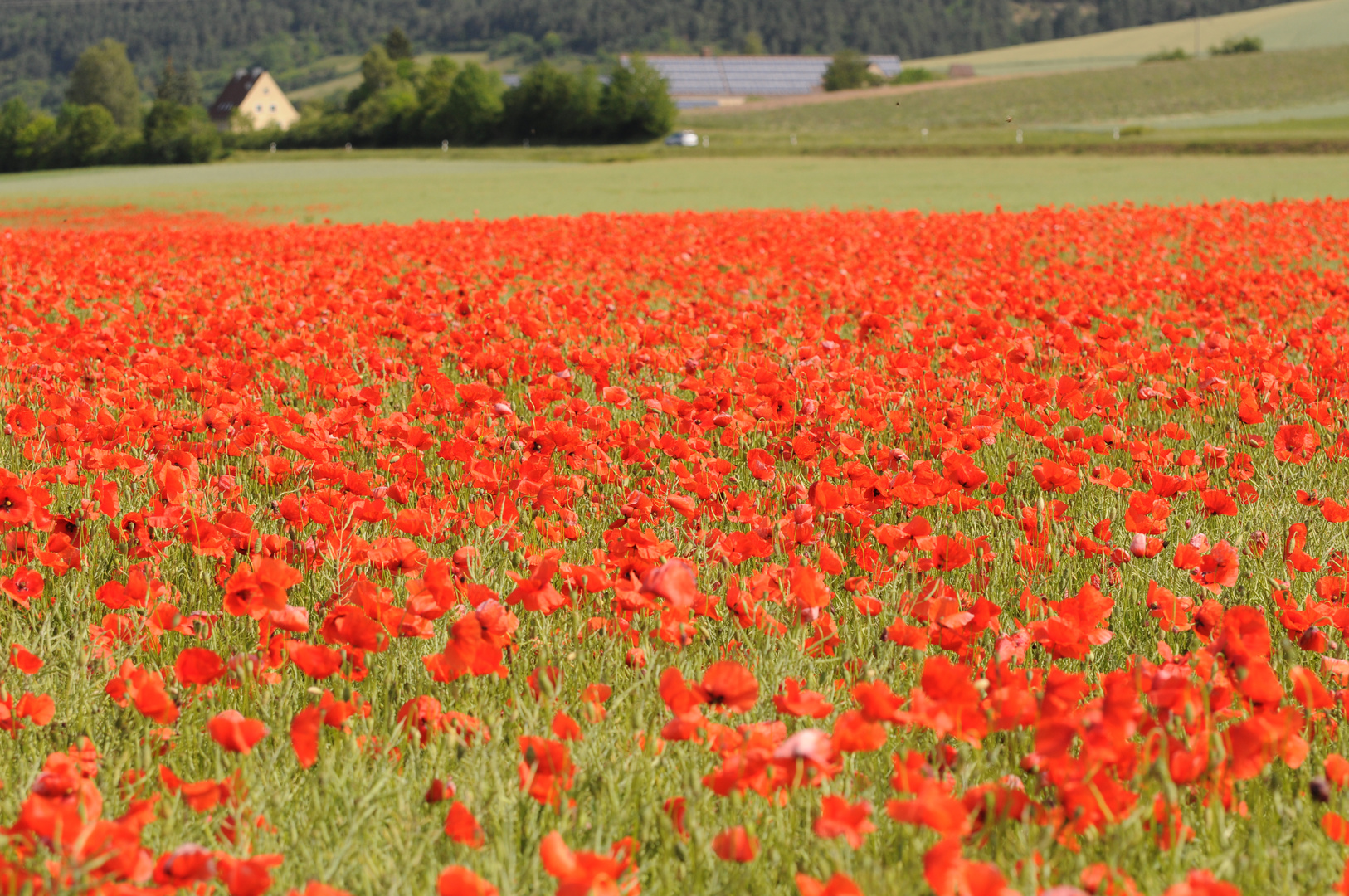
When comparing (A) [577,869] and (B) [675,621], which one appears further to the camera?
(B) [675,621]

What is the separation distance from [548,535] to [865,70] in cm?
13556

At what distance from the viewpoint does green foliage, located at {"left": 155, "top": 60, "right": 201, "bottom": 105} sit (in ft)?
433

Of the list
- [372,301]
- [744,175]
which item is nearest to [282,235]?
[372,301]

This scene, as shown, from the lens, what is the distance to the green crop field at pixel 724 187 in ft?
72.4

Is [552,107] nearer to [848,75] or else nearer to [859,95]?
[859,95]

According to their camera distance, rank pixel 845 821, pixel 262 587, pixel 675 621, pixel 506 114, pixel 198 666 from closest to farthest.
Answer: pixel 845 821, pixel 198 666, pixel 262 587, pixel 675 621, pixel 506 114

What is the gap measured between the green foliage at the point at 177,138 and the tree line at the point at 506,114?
6.41 metres

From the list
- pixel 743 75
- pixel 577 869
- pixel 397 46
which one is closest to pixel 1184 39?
pixel 743 75

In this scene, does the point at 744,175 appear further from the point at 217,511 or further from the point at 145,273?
the point at 217,511

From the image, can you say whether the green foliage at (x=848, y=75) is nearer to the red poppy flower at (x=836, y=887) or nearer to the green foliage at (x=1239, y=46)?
the green foliage at (x=1239, y=46)

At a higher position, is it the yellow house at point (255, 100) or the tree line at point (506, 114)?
the yellow house at point (255, 100)

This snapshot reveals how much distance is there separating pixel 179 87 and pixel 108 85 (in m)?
14.0

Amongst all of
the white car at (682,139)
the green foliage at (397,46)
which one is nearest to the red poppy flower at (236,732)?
the white car at (682,139)

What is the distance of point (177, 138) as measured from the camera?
69.8m
